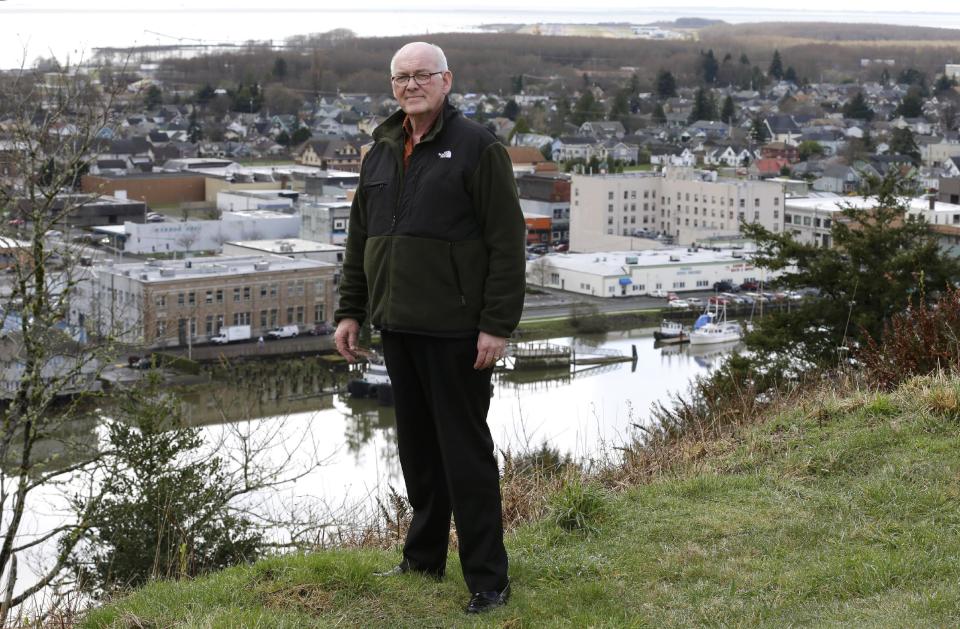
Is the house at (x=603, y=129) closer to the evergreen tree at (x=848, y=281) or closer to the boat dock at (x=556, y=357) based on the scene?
the boat dock at (x=556, y=357)

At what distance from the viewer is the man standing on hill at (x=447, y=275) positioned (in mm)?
1682

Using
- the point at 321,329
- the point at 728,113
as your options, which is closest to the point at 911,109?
the point at 728,113

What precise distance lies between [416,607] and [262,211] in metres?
19.7

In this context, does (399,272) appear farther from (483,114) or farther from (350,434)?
(483,114)

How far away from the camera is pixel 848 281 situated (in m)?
7.07

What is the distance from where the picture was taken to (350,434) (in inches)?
400

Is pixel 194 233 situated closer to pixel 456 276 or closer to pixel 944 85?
pixel 456 276

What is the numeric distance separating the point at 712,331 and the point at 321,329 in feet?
14.3

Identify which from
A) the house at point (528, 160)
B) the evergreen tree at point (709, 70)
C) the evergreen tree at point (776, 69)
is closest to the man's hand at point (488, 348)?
the house at point (528, 160)

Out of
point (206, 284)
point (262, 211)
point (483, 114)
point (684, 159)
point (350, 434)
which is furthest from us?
point (483, 114)

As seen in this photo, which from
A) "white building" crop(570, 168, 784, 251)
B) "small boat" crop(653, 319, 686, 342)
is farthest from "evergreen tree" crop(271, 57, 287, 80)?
"small boat" crop(653, 319, 686, 342)

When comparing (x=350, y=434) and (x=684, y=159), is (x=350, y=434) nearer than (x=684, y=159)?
Yes

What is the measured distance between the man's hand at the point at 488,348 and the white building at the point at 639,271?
1572 centimetres

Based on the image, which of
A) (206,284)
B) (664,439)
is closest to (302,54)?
(206,284)
